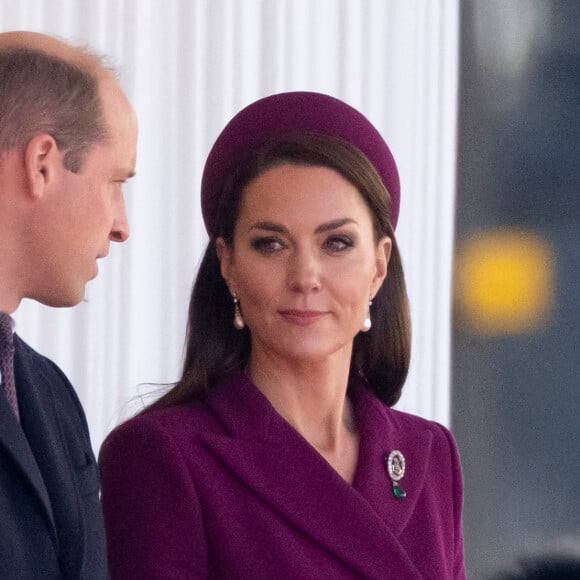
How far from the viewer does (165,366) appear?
3385 millimetres

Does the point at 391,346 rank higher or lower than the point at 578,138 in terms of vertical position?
lower

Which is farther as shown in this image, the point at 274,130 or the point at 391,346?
the point at 391,346

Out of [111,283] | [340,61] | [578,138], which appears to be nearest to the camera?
[111,283]

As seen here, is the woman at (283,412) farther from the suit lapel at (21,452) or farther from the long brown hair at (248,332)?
the suit lapel at (21,452)

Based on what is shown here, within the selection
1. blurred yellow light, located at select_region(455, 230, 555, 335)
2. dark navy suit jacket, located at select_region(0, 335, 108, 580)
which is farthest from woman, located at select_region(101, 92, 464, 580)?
blurred yellow light, located at select_region(455, 230, 555, 335)

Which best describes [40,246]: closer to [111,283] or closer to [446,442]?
[446,442]

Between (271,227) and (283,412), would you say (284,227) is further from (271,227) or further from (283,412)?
(283,412)

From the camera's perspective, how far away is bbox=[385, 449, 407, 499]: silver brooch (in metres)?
2.04

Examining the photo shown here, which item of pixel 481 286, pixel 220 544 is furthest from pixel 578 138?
pixel 220 544

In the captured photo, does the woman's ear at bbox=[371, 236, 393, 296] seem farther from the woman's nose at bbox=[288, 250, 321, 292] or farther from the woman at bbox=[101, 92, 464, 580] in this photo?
the woman's nose at bbox=[288, 250, 321, 292]

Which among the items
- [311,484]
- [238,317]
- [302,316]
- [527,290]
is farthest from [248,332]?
[527,290]

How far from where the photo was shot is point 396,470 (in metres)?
2.07

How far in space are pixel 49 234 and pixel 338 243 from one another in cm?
62

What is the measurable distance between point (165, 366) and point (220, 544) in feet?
5.28
